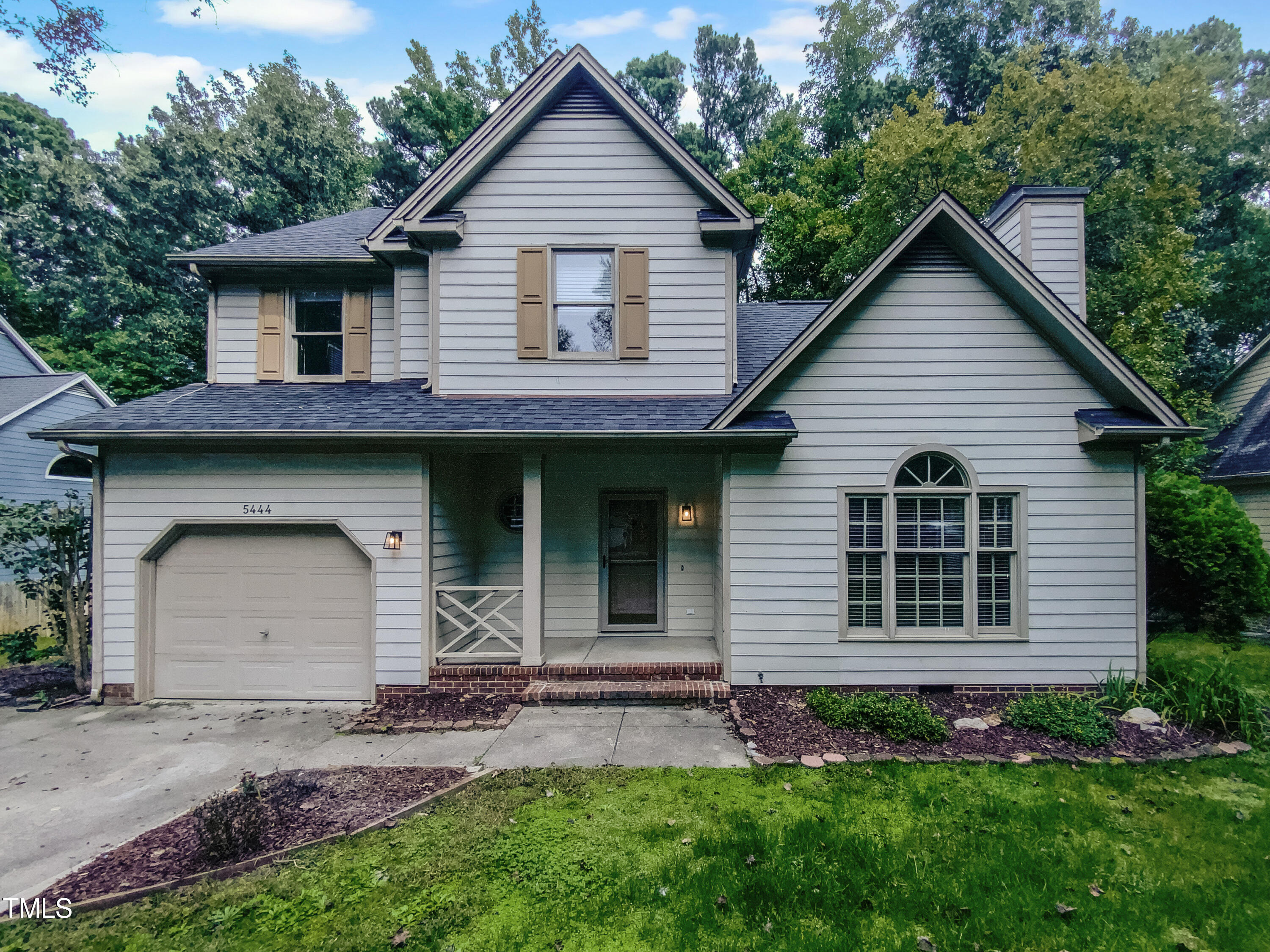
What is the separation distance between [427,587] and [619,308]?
4.13 metres

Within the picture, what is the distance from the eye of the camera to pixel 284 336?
8039 mm

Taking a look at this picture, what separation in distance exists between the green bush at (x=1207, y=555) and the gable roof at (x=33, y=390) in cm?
2061

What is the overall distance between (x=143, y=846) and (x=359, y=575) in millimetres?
3198

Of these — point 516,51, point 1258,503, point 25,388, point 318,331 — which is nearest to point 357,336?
point 318,331

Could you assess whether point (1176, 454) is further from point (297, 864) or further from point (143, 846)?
point (143, 846)

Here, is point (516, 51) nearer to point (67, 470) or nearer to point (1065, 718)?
point (67, 470)

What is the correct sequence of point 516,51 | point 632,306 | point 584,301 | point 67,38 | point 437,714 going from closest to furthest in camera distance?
point 437,714 < point 67,38 < point 632,306 < point 584,301 < point 516,51

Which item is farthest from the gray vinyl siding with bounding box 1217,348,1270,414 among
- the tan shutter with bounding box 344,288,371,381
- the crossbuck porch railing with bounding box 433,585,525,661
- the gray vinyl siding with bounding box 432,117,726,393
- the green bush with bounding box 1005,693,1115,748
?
the tan shutter with bounding box 344,288,371,381

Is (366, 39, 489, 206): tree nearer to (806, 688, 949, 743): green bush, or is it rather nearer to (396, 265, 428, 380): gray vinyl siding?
(396, 265, 428, 380): gray vinyl siding

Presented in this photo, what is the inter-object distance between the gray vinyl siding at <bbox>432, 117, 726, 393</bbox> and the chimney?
3696mm

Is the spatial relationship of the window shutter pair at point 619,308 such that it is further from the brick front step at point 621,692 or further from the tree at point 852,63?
the tree at point 852,63

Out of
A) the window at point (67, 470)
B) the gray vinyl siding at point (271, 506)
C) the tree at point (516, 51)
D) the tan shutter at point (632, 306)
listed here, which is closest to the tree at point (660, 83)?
the tree at point (516, 51)

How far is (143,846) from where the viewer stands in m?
3.80

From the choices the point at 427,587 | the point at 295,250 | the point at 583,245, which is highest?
the point at 295,250
